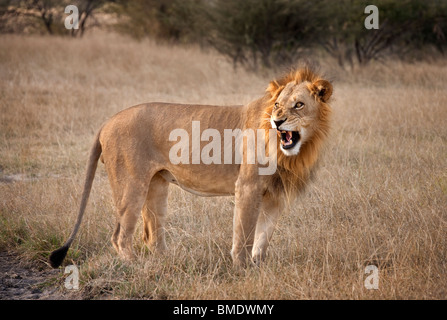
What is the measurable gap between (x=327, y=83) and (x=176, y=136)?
1.01 meters

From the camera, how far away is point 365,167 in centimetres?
546

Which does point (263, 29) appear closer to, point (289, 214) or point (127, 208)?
point (289, 214)

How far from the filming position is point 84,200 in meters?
3.54

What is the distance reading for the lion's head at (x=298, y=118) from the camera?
320 cm

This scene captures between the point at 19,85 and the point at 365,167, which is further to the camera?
the point at 19,85

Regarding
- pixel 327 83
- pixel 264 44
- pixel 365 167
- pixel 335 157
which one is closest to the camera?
pixel 327 83

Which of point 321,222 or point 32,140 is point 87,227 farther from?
point 32,140

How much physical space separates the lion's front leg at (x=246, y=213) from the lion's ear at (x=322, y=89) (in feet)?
2.25

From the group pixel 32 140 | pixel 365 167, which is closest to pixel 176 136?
pixel 365 167

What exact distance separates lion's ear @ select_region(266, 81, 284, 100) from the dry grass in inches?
23.9

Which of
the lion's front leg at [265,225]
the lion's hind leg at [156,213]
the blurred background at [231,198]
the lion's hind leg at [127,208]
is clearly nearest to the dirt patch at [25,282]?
the blurred background at [231,198]

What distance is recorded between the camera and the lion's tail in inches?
133

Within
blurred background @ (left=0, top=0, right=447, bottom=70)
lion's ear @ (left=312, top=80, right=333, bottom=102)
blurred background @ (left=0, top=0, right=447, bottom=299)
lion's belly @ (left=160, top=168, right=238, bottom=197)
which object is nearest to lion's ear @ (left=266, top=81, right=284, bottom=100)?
lion's ear @ (left=312, top=80, right=333, bottom=102)

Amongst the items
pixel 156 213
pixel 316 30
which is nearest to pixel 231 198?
pixel 156 213
